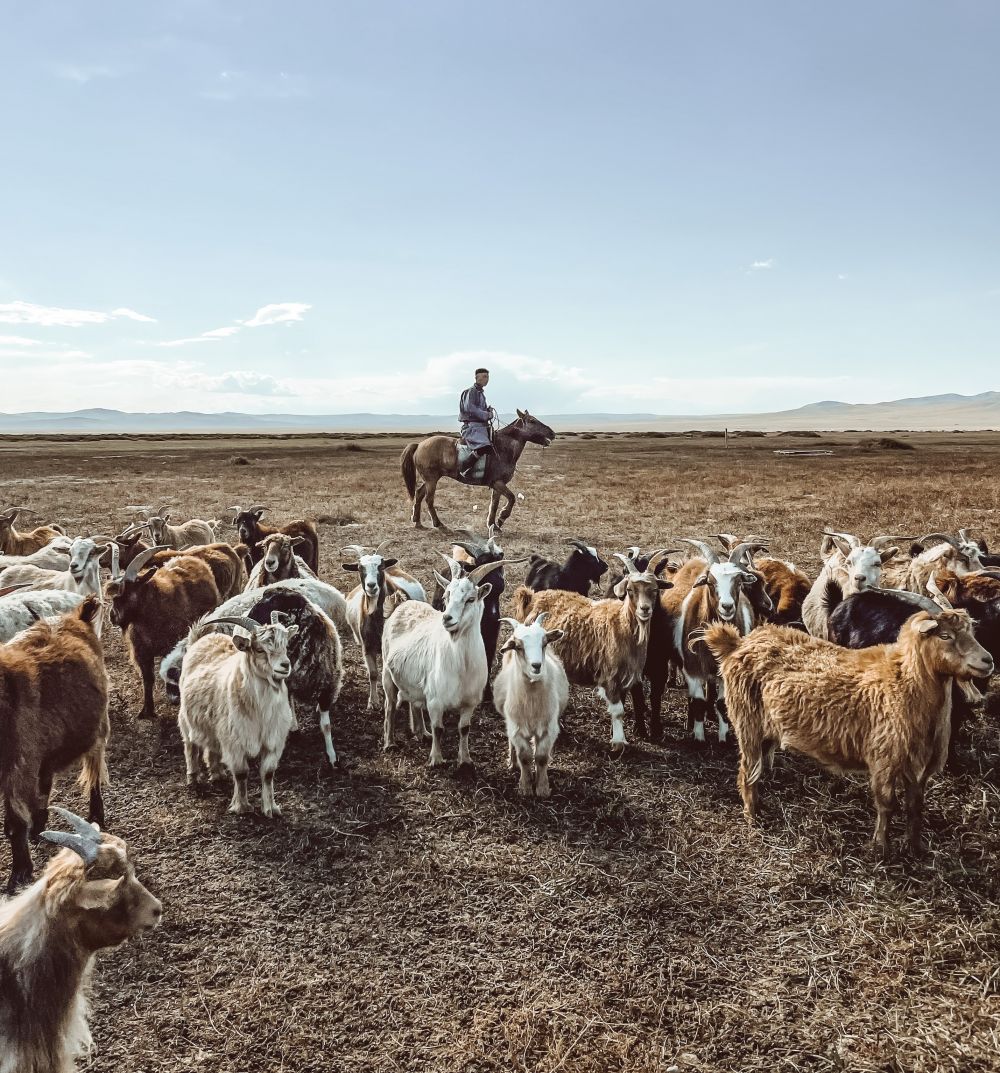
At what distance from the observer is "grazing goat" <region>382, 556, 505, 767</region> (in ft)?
21.1

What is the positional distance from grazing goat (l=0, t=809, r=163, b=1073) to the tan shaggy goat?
14.3ft

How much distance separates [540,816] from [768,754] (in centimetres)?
195

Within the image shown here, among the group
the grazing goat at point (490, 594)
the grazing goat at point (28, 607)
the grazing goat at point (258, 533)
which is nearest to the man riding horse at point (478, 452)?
the grazing goat at point (258, 533)

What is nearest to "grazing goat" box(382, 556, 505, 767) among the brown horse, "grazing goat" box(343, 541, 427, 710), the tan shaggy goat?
"grazing goat" box(343, 541, 427, 710)

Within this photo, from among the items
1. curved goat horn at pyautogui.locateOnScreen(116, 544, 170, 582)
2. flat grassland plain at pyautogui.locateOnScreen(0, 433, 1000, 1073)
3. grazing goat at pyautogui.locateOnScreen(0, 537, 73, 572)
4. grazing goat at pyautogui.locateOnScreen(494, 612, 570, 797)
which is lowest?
flat grassland plain at pyautogui.locateOnScreen(0, 433, 1000, 1073)

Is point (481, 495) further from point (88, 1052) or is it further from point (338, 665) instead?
point (88, 1052)

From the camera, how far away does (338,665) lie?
274 inches

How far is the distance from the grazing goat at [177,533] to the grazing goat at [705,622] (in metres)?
8.46

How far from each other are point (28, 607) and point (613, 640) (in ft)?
20.5

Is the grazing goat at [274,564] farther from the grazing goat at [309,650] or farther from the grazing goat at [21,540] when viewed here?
the grazing goat at [21,540]

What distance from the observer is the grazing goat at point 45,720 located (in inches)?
185

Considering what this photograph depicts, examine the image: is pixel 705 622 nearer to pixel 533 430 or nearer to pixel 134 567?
pixel 134 567

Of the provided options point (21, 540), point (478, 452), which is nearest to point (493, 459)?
point (478, 452)

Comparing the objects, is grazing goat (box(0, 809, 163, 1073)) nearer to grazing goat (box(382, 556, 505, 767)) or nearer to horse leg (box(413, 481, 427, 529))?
grazing goat (box(382, 556, 505, 767))
